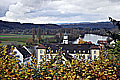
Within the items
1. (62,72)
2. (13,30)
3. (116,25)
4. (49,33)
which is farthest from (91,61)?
(49,33)

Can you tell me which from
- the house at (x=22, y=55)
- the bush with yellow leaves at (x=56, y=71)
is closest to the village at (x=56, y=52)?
the house at (x=22, y=55)

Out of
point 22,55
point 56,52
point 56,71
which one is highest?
point 56,52

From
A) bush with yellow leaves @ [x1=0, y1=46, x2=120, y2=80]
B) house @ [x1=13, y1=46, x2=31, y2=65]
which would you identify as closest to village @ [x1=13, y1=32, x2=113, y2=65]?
house @ [x1=13, y1=46, x2=31, y2=65]

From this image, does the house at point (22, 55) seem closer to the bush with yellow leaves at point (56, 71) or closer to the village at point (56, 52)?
the village at point (56, 52)

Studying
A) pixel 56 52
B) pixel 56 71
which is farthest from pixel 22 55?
pixel 56 71

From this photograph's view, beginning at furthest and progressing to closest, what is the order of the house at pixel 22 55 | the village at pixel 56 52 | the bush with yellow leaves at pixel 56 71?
the house at pixel 22 55
the village at pixel 56 52
the bush with yellow leaves at pixel 56 71

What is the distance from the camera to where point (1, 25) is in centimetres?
5262

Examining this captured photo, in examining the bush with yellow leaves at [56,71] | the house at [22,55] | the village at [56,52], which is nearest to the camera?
the bush with yellow leaves at [56,71]

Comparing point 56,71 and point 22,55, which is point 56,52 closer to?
point 56,71

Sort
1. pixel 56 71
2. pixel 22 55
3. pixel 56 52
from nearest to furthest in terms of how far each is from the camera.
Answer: pixel 56 71, pixel 56 52, pixel 22 55

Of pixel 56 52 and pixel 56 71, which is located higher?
pixel 56 52

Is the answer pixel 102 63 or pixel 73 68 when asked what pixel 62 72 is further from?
pixel 102 63

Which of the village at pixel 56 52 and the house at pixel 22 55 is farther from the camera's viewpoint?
the house at pixel 22 55

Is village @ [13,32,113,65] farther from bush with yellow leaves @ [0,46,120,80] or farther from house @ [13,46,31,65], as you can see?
bush with yellow leaves @ [0,46,120,80]
